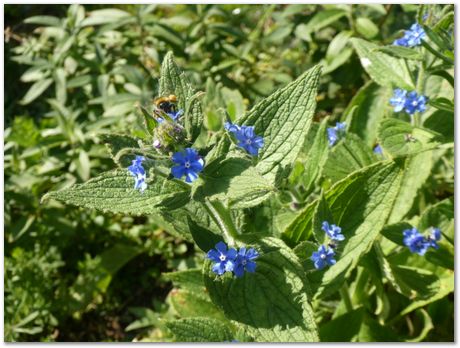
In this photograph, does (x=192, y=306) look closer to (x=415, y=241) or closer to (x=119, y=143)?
(x=415, y=241)

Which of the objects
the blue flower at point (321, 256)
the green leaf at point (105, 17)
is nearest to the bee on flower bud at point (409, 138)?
the blue flower at point (321, 256)

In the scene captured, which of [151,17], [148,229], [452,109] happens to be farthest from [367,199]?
[151,17]

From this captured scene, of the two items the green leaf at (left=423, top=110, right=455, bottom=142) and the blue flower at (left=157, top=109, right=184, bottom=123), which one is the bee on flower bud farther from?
the blue flower at (left=157, top=109, right=184, bottom=123)

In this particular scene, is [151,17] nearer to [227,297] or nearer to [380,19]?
[380,19]

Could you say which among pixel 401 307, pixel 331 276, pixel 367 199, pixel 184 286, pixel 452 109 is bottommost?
pixel 401 307

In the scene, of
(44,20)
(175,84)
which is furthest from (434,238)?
(44,20)

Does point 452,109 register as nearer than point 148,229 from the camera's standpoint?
Yes

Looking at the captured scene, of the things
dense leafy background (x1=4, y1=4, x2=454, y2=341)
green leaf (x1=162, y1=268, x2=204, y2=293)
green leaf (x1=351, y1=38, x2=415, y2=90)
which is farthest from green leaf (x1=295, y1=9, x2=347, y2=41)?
green leaf (x1=162, y1=268, x2=204, y2=293)
